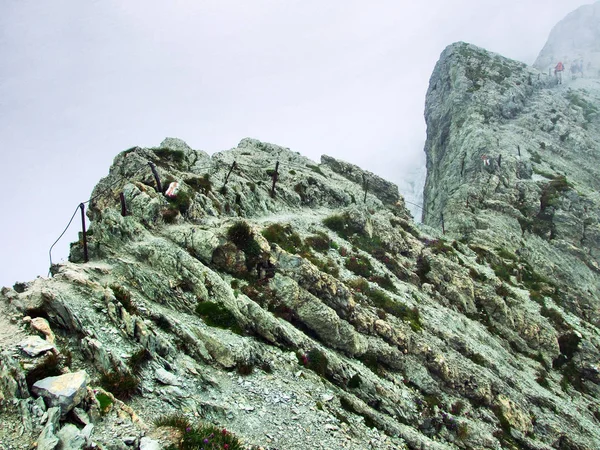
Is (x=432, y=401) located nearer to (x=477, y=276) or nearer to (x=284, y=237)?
(x=284, y=237)

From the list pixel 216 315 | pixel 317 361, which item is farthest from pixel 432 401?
pixel 216 315

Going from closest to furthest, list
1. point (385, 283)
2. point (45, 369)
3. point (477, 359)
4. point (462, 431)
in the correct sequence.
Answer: point (45, 369) → point (462, 431) → point (477, 359) → point (385, 283)

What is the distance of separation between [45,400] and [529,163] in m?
97.8

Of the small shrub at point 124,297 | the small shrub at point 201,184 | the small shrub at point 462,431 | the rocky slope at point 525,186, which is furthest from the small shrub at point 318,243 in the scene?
the small shrub at point 124,297

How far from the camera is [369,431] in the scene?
17.7 meters

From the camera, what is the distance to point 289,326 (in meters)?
22.3

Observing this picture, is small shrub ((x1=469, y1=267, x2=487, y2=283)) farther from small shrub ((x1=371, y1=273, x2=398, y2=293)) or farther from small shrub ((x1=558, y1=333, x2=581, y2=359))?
small shrub ((x1=371, y1=273, x2=398, y2=293))

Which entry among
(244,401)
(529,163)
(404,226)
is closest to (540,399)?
(244,401)

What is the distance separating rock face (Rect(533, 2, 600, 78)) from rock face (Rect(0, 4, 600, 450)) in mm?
149837

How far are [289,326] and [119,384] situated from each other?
10851 millimetres

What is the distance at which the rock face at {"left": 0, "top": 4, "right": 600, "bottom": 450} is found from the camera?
1421 centimetres

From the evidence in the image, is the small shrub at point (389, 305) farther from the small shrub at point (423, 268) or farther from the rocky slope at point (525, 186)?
the rocky slope at point (525, 186)

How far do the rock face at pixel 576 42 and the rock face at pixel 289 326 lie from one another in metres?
150

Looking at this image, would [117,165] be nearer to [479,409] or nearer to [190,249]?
[190,249]
